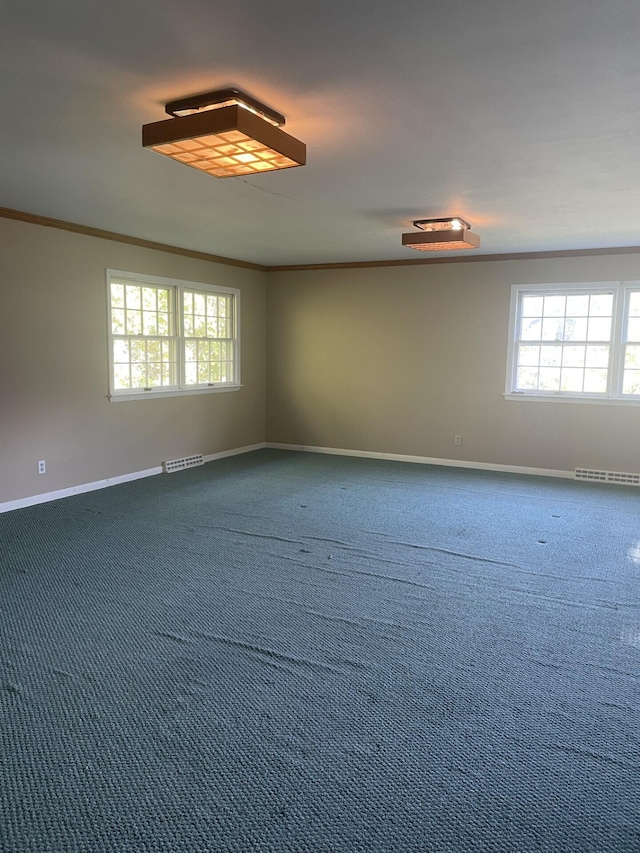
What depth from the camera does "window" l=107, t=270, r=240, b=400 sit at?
608 cm

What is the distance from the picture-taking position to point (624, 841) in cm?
177

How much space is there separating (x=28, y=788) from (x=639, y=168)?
4.12 metres

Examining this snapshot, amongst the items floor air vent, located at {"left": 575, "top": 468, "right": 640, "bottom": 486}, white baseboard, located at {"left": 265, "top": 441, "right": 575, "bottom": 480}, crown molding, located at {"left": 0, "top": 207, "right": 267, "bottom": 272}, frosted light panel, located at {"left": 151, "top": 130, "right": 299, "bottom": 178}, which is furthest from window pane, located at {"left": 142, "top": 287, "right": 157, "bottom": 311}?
floor air vent, located at {"left": 575, "top": 468, "right": 640, "bottom": 486}

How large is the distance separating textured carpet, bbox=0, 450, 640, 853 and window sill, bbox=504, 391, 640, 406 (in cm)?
191

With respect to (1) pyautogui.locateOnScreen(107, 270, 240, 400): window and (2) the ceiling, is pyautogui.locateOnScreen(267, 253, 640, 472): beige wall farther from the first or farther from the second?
(2) the ceiling

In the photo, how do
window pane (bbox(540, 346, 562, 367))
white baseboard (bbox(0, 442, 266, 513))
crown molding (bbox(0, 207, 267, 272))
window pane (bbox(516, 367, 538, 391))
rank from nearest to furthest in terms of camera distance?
crown molding (bbox(0, 207, 267, 272)), white baseboard (bbox(0, 442, 266, 513)), window pane (bbox(540, 346, 562, 367)), window pane (bbox(516, 367, 538, 391))

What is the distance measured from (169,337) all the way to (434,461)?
3445 millimetres

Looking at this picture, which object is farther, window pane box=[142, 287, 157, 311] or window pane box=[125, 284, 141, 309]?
window pane box=[142, 287, 157, 311]

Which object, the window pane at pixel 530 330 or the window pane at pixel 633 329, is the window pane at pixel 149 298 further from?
the window pane at pixel 633 329

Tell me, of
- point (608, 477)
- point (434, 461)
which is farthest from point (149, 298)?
Answer: point (608, 477)

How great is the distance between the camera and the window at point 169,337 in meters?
6.08

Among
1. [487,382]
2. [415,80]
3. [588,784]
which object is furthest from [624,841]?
[487,382]

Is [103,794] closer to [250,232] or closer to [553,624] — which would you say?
[553,624]

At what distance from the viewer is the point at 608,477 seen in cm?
643
